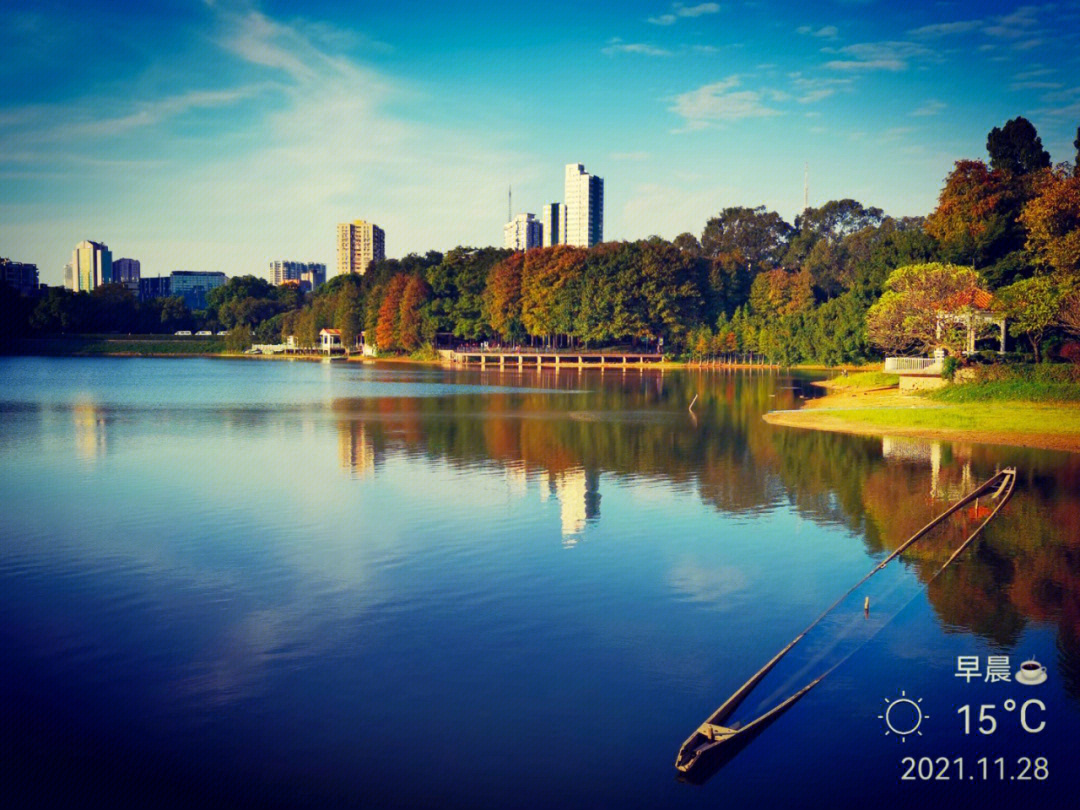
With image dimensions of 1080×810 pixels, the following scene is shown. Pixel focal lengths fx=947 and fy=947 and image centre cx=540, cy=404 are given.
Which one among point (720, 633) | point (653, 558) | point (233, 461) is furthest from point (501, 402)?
point (720, 633)

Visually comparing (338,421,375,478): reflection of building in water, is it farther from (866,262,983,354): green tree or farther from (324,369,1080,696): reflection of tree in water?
(866,262,983,354): green tree

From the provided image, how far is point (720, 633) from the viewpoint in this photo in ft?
51.5

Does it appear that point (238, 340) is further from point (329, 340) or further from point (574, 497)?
point (574, 497)

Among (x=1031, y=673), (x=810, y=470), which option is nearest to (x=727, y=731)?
(x=1031, y=673)

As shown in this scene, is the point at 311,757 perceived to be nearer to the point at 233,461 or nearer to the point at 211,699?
the point at 211,699

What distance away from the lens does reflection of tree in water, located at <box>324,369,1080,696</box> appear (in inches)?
716

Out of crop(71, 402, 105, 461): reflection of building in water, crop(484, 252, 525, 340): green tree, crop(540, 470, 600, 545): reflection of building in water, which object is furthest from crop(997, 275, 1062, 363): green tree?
crop(484, 252, 525, 340): green tree

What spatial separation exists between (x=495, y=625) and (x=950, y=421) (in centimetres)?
3363

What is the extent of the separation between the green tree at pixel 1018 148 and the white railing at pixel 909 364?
17785 millimetres

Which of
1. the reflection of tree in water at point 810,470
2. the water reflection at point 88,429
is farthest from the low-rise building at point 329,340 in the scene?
the reflection of tree in water at point 810,470

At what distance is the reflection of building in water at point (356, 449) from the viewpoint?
33.3 meters

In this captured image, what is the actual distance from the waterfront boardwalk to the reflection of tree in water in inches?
2346

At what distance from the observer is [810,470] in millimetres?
33281

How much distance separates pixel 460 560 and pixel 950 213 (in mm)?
55904
